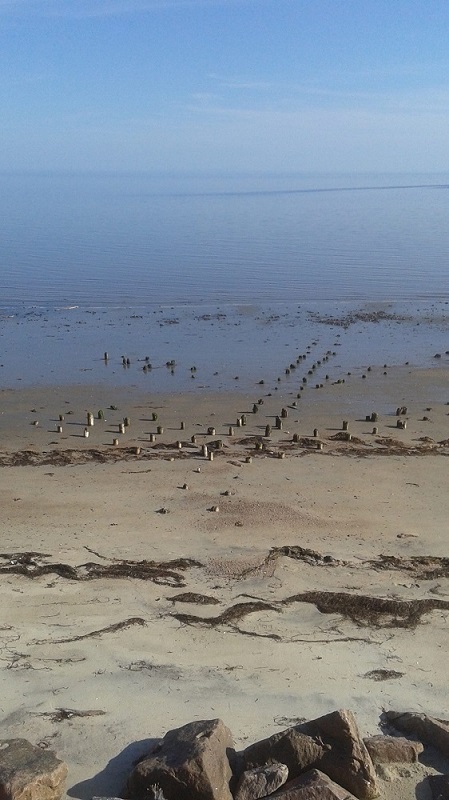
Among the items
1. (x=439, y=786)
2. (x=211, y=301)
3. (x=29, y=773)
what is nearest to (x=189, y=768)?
(x=29, y=773)

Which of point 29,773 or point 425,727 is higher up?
point 29,773

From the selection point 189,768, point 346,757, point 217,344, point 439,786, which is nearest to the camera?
point 189,768

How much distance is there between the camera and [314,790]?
7609mm

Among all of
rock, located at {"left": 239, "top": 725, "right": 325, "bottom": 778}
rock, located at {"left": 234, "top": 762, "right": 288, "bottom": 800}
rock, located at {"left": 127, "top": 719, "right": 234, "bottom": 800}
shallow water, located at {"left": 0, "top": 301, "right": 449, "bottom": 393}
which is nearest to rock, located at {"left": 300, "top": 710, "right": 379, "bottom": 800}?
rock, located at {"left": 239, "top": 725, "right": 325, "bottom": 778}

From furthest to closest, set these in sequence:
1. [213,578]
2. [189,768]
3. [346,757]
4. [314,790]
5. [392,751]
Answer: [213,578] → [392,751] → [346,757] → [189,768] → [314,790]

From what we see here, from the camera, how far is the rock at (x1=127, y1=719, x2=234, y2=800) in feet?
25.6

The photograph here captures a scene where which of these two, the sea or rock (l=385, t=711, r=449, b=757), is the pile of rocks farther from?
the sea

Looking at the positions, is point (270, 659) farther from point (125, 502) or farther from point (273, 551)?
point (125, 502)

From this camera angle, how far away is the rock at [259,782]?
25.7ft

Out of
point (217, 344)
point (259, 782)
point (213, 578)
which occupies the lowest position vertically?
point (213, 578)

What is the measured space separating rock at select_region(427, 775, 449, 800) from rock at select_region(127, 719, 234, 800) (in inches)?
82.1

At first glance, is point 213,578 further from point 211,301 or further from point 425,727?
point 211,301

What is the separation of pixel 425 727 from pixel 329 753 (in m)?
1.44

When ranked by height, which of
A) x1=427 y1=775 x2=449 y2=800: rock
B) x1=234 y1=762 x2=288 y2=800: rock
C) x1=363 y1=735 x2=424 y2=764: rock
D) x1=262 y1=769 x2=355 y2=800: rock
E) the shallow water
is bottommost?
x1=427 y1=775 x2=449 y2=800: rock
